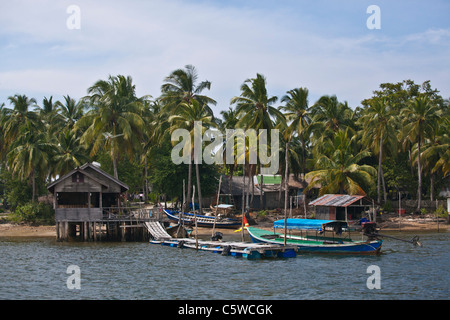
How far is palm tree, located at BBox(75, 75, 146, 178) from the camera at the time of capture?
54469 millimetres

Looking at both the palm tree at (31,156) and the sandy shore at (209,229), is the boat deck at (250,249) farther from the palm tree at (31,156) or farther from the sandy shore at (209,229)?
the palm tree at (31,156)

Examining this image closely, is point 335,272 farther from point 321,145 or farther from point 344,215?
point 321,145

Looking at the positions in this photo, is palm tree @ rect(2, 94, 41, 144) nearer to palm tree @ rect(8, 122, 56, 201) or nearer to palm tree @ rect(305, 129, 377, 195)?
palm tree @ rect(8, 122, 56, 201)

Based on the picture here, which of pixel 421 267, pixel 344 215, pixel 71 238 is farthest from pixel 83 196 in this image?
pixel 421 267

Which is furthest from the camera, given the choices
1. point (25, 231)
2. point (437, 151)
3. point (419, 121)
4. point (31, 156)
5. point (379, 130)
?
point (437, 151)

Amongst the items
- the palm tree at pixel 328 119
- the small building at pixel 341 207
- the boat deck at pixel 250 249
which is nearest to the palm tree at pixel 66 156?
the boat deck at pixel 250 249

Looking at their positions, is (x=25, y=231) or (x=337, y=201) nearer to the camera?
(x=337, y=201)

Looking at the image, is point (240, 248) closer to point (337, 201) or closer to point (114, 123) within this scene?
point (337, 201)

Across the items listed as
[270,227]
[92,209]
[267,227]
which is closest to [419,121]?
[270,227]

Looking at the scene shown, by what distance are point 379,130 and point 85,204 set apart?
30.6 metres

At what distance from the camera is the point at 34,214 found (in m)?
53.9

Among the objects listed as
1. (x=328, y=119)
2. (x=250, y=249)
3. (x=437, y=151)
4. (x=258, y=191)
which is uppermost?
(x=328, y=119)

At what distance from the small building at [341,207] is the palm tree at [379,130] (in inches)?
318

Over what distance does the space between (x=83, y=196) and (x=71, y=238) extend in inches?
142
